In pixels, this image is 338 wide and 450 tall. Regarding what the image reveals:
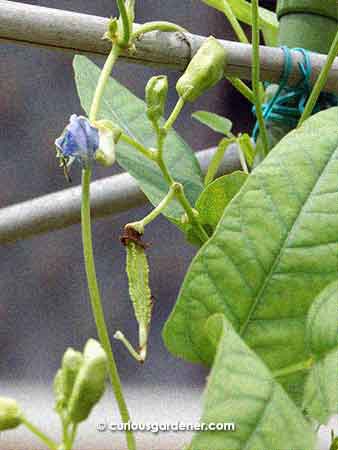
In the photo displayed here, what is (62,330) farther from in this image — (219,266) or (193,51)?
(219,266)

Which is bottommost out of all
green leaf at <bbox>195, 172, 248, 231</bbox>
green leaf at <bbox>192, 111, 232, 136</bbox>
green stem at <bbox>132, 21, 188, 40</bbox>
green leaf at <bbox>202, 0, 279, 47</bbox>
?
green leaf at <bbox>195, 172, 248, 231</bbox>

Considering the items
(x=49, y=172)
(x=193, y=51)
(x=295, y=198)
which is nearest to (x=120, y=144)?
(x=193, y=51)

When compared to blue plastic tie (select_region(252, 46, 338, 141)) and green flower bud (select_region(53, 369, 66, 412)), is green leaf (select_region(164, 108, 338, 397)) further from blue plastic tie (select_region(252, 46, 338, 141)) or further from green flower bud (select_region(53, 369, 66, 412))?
blue plastic tie (select_region(252, 46, 338, 141))

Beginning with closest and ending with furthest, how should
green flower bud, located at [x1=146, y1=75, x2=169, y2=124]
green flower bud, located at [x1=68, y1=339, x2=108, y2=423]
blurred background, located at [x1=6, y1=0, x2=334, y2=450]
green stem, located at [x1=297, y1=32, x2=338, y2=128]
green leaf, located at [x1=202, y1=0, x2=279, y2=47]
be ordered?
green flower bud, located at [x1=68, y1=339, x2=108, y2=423] < green flower bud, located at [x1=146, y1=75, x2=169, y2=124] < green stem, located at [x1=297, y1=32, x2=338, y2=128] < green leaf, located at [x1=202, y1=0, x2=279, y2=47] < blurred background, located at [x1=6, y1=0, x2=334, y2=450]

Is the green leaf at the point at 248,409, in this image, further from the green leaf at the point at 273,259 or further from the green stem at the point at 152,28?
the green stem at the point at 152,28

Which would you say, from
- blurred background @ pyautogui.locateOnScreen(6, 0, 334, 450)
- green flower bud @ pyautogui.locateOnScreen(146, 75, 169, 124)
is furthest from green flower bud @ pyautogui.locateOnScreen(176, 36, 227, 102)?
blurred background @ pyautogui.locateOnScreen(6, 0, 334, 450)

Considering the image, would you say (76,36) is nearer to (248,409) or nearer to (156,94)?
(156,94)
